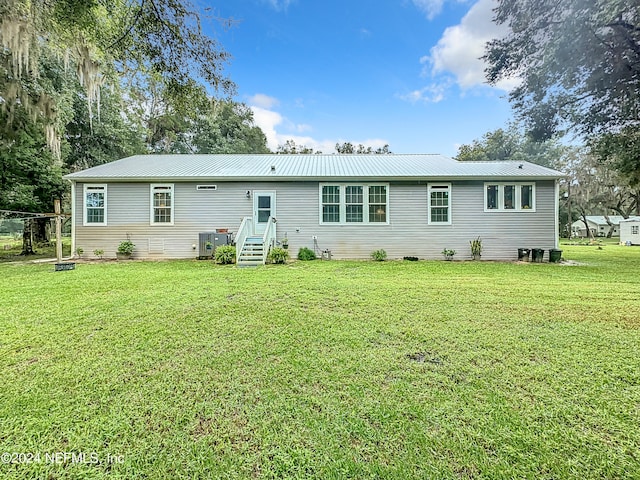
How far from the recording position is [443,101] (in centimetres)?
1773

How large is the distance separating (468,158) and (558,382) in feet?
103

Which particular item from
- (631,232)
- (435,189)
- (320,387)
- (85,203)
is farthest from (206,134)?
(631,232)

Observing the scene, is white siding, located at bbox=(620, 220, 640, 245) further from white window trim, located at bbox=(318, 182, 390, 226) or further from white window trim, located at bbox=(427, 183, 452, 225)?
white window trim, located at bbox=(318, 182, 390, 226)

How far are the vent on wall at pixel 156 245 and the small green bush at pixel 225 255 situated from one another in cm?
294

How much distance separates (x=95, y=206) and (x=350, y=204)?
30.8 feet

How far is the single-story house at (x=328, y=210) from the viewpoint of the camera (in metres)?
10.6

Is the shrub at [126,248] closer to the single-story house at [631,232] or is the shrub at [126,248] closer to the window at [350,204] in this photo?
the window at [350,204]

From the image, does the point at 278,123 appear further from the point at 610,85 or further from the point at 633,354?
the point at 633,354

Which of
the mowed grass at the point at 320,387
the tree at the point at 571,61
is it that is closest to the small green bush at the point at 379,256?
the mowed grass at the point at 320,387

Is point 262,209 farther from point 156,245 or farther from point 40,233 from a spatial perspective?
point 40,233

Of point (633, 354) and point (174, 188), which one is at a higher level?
point (174, 188)

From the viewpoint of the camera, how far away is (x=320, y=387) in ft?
7.85

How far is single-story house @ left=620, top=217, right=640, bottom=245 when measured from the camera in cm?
2298

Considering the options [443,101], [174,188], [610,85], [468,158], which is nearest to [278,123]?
[443,101]
